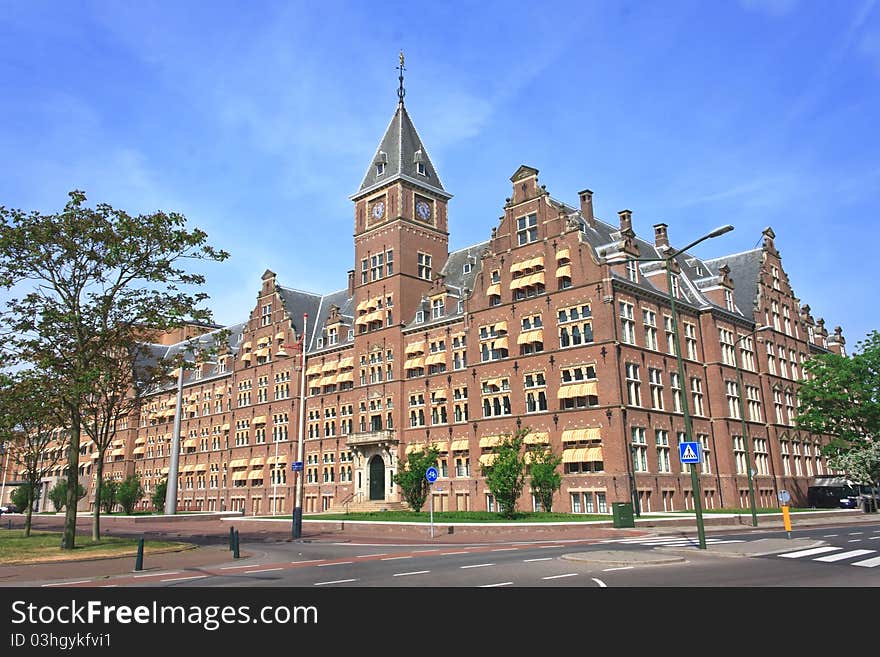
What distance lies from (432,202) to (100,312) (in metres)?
40.8

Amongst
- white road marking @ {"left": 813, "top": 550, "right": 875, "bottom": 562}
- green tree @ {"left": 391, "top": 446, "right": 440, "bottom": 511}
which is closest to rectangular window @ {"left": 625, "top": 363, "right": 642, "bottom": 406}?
green tree @ {"left": 391, "top": 446, "right": 440, "bottom": 511}

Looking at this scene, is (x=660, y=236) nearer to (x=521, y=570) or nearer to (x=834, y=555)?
(x=834, y=555)

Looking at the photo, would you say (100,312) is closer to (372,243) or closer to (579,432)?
(579,432)

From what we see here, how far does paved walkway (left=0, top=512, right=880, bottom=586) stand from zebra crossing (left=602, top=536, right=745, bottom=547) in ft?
0.73

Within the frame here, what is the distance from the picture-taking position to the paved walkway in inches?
789

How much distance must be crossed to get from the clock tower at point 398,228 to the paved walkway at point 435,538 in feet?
74.9

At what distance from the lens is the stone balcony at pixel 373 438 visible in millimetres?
57438

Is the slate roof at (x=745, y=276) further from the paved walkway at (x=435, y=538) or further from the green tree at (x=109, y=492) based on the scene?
the green tree at (x=109, y=492)

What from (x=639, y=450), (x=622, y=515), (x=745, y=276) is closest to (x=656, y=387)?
(x=639, y=450)

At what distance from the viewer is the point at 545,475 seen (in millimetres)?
40812

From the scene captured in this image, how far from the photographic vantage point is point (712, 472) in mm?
50125

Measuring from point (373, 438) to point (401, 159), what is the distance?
87.2 feet

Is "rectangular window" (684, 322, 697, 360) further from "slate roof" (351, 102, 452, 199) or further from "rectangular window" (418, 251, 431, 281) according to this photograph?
"slate roof" (351, 102, 452, 199)

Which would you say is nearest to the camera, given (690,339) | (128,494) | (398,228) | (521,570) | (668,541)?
(521,570)
